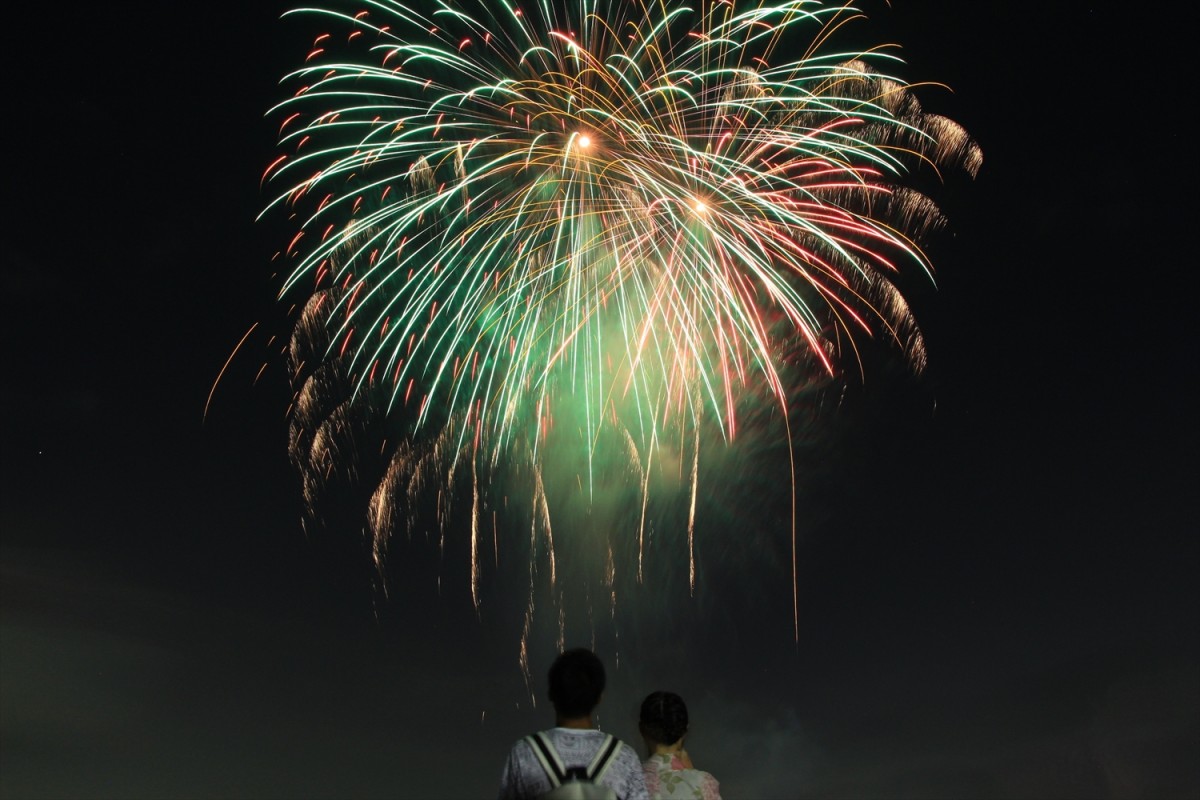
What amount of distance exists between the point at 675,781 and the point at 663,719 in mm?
317

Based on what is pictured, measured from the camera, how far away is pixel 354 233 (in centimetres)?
1966

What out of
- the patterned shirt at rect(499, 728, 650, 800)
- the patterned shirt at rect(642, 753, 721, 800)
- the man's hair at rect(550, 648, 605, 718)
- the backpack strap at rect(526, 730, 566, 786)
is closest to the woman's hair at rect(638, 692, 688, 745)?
the patterned shirt at rect(642, 753, 721, 800)

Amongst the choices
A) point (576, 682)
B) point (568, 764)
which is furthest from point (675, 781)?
point (568, 764)

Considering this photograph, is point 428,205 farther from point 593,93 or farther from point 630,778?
point 630,778

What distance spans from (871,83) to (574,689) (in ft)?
54.0

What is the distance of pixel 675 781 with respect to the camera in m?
5.86

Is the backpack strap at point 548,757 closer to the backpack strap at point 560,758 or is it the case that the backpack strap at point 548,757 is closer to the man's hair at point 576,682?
the backpack strap at point 560,758

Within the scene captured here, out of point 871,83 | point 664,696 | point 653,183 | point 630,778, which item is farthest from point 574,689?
point 871,83

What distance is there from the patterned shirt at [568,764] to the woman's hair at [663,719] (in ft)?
4.65

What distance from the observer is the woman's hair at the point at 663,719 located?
5.98 m

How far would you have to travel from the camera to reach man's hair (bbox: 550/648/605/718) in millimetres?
4707

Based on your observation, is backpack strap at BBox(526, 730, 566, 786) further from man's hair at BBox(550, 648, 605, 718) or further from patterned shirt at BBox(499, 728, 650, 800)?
man's hair at BBox(550, 648, 605, 718)

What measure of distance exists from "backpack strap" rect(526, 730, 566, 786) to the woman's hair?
1.59m

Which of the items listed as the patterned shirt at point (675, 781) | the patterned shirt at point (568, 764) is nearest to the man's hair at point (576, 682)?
the patterned shirt at point (568, 764)
